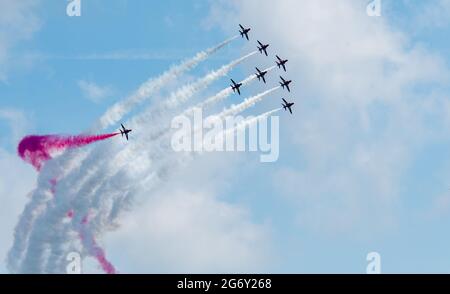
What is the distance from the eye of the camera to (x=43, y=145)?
607 feet

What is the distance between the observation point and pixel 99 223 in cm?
18275

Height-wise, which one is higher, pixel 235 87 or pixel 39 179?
pixel 235 87

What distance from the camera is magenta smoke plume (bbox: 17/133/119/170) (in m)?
184

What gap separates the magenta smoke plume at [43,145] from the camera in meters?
184

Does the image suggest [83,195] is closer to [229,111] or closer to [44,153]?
[44,153]
